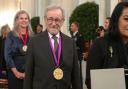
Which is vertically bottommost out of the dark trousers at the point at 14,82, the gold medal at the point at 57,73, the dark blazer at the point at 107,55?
the dark trousers at the point at 14,82

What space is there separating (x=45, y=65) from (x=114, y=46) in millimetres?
897

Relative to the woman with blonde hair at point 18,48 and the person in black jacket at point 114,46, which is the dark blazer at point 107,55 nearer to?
the person in black jacket at point 114,46

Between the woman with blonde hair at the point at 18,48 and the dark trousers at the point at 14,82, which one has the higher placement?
the woman with blonde hair at the point at 18,48

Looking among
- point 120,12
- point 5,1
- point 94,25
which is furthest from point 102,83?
point 5,1

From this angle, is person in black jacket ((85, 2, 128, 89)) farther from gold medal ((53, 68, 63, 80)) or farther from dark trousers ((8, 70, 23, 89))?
dark trousers ((8, 70, 23, 89))

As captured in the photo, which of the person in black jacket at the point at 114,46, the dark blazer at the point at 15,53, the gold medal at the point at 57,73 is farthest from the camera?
the dark blazer at the point at 15,53

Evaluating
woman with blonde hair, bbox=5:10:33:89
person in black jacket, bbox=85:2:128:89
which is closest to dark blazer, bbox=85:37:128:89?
person in black jacket, bbox=85:2:128:89

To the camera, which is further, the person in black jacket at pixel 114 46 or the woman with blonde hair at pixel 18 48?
the woman with blonde hair at pixel 18 48

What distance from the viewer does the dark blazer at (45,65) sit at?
4.32 meters

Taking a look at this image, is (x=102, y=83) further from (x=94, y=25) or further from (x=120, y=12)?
(x=94, y=25)

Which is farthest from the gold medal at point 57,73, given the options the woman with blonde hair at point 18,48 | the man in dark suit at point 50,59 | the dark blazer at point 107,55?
the woman with blonde hair at point 18,48

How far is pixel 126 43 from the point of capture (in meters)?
3.71

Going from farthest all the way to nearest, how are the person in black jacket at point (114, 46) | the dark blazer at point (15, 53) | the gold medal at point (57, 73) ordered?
the dark blazer at point (15, 53) < the gold medal at point (57, 73) < the person in black jacket at point (114, 46)

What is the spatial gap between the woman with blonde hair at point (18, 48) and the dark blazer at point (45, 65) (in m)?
1.88
